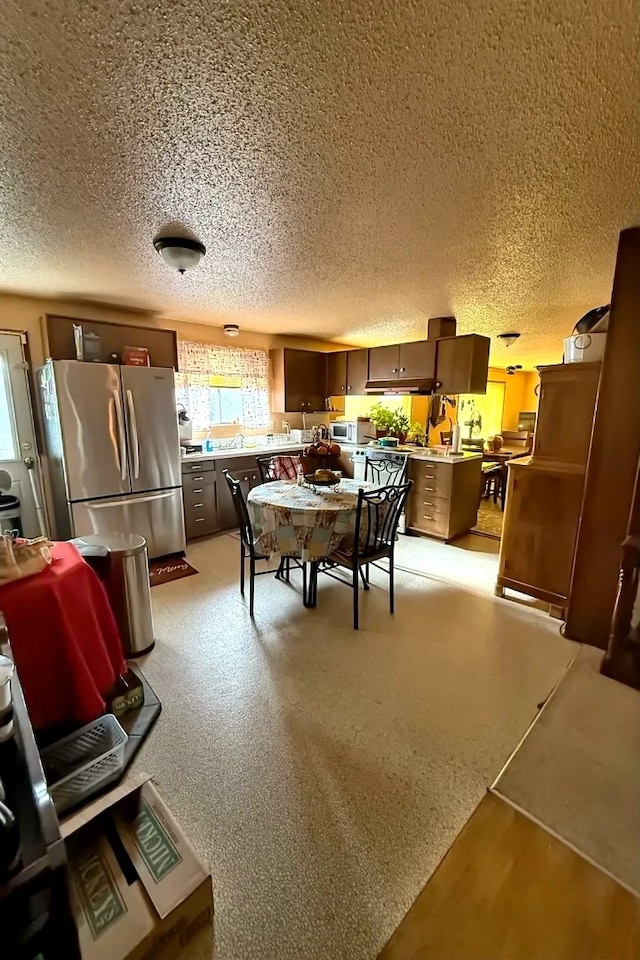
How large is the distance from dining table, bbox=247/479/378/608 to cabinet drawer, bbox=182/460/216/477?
5.28 ft

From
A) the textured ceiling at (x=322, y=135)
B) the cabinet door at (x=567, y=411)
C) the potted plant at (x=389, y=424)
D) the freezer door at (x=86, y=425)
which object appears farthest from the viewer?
the potted plant at (x=389, y=424)

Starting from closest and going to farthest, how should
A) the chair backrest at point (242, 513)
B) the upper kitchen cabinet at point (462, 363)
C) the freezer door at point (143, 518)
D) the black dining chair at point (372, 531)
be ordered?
the black dining chair at point (372, 531) < the chair backrest at point (242, 513) < the freezer door at point (143, 518) < the upper kitchen cabinet at point (462, 363)

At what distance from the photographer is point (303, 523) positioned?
2.54m

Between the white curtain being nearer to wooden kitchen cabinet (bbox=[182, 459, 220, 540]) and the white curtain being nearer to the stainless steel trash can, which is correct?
wooden kitchen cabinet (bbox=[182, 459, 220, 540])

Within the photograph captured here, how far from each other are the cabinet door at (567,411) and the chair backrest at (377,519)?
1028 mm

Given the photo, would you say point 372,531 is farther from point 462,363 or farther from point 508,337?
point 508,337

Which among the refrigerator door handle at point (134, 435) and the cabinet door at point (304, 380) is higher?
the cabinet door at point (304, 380)

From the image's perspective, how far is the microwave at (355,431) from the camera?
520 centimetres

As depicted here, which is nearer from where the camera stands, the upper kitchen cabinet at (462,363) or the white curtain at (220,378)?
the upper kitchen cabinet at (462,363)

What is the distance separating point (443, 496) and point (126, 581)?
3.18m

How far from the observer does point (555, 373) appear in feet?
8.51

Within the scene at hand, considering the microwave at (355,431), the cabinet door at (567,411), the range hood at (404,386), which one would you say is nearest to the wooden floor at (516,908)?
the cabinet door at (567,411)

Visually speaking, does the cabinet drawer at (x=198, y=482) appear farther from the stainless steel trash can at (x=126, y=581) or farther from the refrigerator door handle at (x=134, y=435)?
the stainless steel trash can at (x=126, y=581)

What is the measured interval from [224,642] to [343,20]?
2779 millimetres
